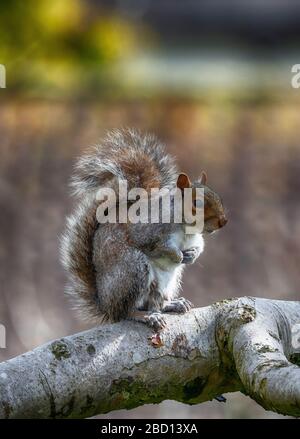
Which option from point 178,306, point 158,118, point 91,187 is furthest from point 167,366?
point 158,118

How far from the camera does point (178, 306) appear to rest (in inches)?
115

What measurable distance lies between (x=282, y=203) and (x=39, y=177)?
120 centimetres

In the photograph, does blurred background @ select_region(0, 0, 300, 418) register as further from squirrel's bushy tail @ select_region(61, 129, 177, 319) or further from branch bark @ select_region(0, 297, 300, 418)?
branch bark @ select_region(0, 297, 300, 418)

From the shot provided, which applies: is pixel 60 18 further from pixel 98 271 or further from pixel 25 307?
pixel 98 271

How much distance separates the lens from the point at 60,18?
6.28 m

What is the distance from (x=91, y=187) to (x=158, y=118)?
3262 millimetres

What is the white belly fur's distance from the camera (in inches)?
116

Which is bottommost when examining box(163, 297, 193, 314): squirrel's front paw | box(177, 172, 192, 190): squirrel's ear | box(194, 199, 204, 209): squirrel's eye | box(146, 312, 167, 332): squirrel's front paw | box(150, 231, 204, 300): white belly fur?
box(146, 312, 167, 332): squirrel's front paw

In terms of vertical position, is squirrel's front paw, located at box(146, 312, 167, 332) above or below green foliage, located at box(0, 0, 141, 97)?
below

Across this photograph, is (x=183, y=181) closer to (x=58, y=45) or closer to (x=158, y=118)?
(x=158, y=118)

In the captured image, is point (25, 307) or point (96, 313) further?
point (25, 307)

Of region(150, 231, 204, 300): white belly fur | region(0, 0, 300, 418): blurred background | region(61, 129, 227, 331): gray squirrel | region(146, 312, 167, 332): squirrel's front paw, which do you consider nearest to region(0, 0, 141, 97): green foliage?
region(0, 0, 300, 418): blurred background

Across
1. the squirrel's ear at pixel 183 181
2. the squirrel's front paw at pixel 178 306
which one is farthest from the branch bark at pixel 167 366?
the squirrel's ear at pixel 183 181

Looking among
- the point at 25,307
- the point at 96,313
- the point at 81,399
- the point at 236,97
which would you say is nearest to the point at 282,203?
the point at 236,97
